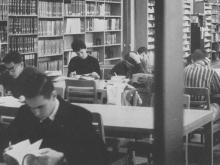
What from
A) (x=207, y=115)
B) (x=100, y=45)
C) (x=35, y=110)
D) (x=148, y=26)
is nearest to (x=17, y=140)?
(x=35, y=110)

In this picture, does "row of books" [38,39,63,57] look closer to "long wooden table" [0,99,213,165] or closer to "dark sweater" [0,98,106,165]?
"long wooden table" [0,99,213,165]

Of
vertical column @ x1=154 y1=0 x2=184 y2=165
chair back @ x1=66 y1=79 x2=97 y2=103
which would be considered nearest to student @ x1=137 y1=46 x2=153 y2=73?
chair back @ x1=66 y1=79 x2=97 y2=103

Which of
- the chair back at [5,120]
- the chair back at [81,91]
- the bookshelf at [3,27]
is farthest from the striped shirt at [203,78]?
the bookshelf at [3,27]

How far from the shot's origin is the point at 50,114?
7.27 feet

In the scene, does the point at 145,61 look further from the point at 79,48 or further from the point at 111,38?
the point at 79,48

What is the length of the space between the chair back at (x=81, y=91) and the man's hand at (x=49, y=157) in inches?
99.5

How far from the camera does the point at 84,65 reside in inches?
247

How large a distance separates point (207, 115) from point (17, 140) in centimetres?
164

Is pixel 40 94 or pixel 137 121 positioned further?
pixel 137 121

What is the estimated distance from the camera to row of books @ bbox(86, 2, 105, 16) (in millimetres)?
9039

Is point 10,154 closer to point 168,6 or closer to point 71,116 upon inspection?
point 71,116

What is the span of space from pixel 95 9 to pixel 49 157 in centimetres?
742

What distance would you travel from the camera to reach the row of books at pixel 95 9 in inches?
356

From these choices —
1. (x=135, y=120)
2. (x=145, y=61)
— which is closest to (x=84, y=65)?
(x=145, y=61)
